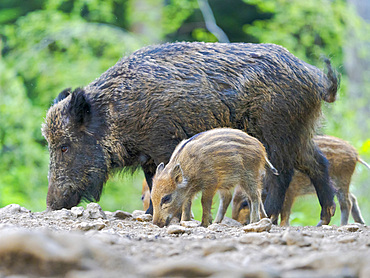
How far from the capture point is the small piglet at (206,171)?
198 inches

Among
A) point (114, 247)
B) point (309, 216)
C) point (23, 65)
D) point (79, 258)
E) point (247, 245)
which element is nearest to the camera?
point (79, 258)

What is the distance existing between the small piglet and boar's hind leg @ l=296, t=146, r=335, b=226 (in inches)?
53.9

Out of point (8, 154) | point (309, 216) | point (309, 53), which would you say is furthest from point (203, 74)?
point (309, 53)

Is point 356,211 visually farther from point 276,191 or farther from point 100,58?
point 100,58

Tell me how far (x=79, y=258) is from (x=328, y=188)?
4.72 m

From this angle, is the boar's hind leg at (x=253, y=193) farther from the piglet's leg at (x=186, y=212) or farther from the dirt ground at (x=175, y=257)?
the dirt ground at (x=175, y=257)

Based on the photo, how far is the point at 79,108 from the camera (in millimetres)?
6023

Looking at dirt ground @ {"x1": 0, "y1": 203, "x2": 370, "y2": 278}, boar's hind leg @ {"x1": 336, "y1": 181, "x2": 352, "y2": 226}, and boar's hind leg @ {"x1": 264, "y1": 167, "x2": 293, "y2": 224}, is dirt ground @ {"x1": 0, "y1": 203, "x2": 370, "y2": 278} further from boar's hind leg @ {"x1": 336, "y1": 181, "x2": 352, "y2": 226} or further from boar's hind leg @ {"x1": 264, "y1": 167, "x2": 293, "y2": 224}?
boar's hind leg @ {"x1": 336, "y1": 181, "x2": 352, "y2": 226}

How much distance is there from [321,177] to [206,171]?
1.94 m

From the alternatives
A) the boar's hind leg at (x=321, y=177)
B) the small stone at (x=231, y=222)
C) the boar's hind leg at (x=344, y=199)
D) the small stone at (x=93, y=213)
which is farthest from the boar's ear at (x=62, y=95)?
the boar's hind leg at (x=344, y=199)

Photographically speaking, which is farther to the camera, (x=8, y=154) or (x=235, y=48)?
(x=8, y=154)

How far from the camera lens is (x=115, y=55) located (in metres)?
12.9

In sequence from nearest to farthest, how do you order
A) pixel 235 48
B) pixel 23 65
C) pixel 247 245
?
pixel 247 245 → pixel 235 48 → pixel 23 65

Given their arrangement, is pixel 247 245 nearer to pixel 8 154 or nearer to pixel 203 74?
→ pixel 203 74
